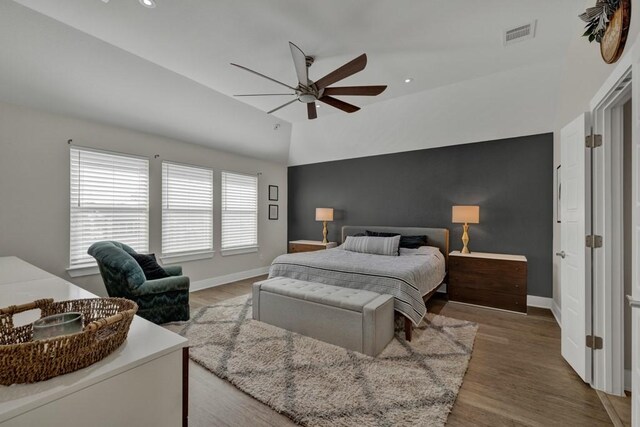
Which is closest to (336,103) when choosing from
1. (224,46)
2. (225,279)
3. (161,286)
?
(224,46)

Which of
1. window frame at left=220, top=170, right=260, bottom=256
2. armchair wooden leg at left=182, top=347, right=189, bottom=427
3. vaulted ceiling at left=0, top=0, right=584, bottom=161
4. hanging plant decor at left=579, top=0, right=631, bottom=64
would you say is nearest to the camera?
armchair wooden leg at left=182, top=347, right=189, bottom=427

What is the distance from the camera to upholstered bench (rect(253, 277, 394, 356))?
2.63 meters

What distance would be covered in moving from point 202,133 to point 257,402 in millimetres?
4150

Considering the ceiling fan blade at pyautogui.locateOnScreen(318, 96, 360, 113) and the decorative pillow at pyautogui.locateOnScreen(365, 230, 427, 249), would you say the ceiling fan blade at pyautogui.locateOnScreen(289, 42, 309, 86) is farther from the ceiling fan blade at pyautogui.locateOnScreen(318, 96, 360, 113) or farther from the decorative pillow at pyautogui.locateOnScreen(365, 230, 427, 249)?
the decorative pillow at pyautogui.locateOnScreen(365, 230, 427, 249)

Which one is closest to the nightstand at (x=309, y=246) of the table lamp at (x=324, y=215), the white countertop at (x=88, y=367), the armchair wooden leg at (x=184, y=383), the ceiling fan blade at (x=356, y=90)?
the table lamp at (x=324, y=215)

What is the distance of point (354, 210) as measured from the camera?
6.03 m

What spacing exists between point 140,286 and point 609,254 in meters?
4.23

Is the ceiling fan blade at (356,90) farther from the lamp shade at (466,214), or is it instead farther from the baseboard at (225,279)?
the baseboard at (225,279)

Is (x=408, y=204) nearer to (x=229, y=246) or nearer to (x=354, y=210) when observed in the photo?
(x=354, y=210)

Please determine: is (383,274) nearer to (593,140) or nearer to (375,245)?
(375,245)

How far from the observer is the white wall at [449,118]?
12.2ft

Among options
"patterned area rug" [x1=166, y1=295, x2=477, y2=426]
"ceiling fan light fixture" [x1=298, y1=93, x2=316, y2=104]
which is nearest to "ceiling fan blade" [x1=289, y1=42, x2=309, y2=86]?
"ceiling fan light fixture" [x1=298, y1=93, x2=316, y2=104]

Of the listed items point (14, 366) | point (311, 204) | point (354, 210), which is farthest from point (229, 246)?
point (14, 366)

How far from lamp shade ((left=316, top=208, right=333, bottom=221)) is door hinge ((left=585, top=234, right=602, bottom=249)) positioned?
4.19 m
